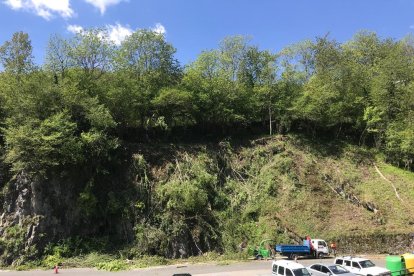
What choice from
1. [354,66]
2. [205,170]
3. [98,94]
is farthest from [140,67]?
[354,66]

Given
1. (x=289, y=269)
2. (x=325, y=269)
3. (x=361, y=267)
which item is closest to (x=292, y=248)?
(x=361, y=267)

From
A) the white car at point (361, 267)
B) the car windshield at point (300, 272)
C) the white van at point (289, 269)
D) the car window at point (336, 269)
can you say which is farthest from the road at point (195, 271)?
the car windshield at point (300, 272)

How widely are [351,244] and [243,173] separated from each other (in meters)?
13.1

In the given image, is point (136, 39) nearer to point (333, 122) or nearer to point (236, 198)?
point (236, 198)

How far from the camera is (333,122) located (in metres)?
49.5

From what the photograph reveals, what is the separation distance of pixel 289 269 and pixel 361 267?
5669 millimetres

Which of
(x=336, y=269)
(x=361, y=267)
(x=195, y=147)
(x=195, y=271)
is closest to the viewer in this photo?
(x=336, y=269)

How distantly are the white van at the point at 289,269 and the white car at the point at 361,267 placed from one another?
467cm

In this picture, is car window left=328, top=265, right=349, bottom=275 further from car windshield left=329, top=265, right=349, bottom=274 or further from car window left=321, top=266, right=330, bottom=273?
car window left=321, top=266, right=330, bottom=273

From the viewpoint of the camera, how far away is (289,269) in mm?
20234

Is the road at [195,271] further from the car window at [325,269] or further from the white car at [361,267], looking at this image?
the car window at [325,269]

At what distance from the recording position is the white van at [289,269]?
2000 centimetres

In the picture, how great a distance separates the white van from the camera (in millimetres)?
20000

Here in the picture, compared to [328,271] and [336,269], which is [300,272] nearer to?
[328,271]
